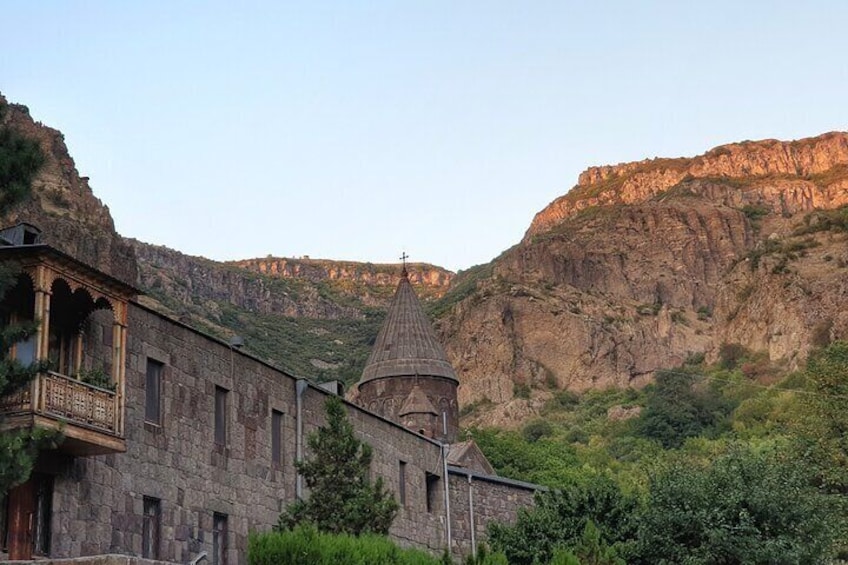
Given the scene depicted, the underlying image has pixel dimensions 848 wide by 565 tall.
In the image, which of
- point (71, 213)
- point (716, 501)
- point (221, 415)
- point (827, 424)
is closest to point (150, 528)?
point (221, 415)

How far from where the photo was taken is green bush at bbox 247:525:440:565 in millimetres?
17938

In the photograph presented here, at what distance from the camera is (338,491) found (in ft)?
72.2

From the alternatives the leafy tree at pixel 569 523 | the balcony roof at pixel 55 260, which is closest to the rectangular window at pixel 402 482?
the leafy tree at pixel 569 523

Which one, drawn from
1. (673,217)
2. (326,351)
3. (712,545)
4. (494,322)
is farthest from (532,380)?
(712,545)

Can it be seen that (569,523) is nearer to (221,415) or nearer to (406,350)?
(221,415)

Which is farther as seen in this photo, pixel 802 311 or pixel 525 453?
pixel 802 311

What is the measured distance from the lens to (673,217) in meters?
143

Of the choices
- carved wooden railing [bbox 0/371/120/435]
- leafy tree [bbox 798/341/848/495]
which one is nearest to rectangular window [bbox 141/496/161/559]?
carved wooden railing [bbox 0/371/120/435]

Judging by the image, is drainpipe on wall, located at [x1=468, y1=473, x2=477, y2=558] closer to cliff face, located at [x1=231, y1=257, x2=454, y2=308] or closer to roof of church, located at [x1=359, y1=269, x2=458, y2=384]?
roof of church, located at [x1=359, y1=269, x2=458, y2=384]

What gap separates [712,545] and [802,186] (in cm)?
13619

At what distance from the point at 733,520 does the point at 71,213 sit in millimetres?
66092

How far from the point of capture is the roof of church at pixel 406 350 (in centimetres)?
5394

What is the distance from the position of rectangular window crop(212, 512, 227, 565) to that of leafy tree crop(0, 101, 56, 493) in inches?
284

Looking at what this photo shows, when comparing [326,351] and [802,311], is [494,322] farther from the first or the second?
[802,311]
